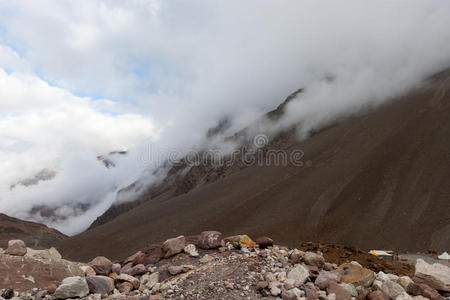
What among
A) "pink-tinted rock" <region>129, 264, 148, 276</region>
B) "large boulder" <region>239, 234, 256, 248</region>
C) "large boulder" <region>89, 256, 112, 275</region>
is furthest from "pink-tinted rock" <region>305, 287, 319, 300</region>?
"large boulder" <region>89, 256, 112, 275</region>

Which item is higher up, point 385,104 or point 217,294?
point 385,104

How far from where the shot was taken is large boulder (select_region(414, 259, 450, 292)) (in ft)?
24.8

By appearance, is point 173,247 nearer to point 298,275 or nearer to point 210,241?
point 210,241

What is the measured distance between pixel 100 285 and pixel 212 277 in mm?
2490

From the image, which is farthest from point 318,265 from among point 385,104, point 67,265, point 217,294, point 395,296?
point 385,104

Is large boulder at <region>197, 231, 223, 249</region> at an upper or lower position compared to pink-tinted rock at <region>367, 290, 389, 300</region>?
upper

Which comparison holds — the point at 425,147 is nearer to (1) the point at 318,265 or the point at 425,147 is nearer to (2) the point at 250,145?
(1) the point at 318,265

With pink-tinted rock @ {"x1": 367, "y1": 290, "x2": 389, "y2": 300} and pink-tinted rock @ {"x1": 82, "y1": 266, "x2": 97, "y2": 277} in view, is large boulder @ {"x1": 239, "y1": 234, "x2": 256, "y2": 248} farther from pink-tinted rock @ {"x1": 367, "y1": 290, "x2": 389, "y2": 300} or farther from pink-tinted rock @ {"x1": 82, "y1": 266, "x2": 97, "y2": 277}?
pink-tinted rock @ {"x1": 82, "y1": 266, "x2": 97, "y2": 277}

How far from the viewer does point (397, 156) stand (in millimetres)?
38938

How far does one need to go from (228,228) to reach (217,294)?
118 feet

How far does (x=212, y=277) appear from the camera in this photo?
6.77m

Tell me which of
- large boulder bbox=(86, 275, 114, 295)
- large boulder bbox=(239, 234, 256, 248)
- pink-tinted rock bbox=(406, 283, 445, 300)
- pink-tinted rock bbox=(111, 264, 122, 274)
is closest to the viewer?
pink-tinted rock bbox=(406, 283, 445, 300)

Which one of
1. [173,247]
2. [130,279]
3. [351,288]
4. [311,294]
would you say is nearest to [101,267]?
[130,279]

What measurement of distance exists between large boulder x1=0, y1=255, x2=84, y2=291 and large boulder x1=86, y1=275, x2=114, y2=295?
3.22ft
